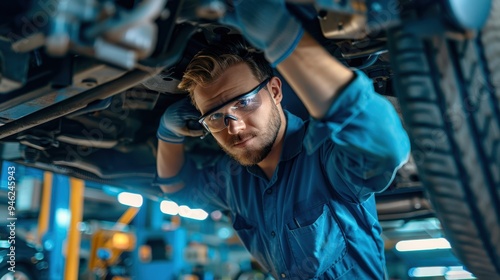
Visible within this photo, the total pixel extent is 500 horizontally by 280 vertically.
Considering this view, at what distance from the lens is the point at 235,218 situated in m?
1.75

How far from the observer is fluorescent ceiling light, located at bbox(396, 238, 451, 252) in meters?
2.93

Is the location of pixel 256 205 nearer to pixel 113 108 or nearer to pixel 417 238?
pixel 113 108

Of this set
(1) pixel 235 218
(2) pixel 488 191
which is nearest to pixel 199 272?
(1) pixel 235 218

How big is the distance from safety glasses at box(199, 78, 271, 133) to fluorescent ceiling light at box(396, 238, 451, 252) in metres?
2.02

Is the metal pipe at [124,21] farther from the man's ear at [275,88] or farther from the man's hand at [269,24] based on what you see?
the man's ear at [275,88]

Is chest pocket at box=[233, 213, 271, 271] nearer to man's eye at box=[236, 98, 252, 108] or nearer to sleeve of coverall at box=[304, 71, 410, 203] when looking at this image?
man's eye at box=[236, 98, 252, 108]

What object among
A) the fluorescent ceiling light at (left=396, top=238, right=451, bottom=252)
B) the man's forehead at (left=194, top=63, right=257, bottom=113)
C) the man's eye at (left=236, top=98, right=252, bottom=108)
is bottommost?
the fluorescent ceiling light at (left=396, top=238, right=451, bottom=252)

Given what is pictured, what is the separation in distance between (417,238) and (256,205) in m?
1.77

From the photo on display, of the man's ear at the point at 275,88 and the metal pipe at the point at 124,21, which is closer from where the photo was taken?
the metal pipe at the point at 124,21

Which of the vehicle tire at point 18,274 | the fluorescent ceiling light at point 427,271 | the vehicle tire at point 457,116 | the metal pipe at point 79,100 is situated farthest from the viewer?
the fluorescent ceiling light at point 427,271

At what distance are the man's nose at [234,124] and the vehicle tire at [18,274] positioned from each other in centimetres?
149

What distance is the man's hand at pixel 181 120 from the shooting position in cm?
159

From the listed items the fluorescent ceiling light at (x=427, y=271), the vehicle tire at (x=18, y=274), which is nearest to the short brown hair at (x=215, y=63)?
the vehicle tire at (x=18, y=274)

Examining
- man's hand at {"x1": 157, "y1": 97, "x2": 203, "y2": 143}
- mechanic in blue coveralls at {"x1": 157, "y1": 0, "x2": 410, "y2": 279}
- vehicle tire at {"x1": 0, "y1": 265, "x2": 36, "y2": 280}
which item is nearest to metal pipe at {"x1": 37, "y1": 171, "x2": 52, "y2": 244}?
A: vehicle tire at {"x1": 0, "y1": 265, "x2": 36, "y2": 280}
